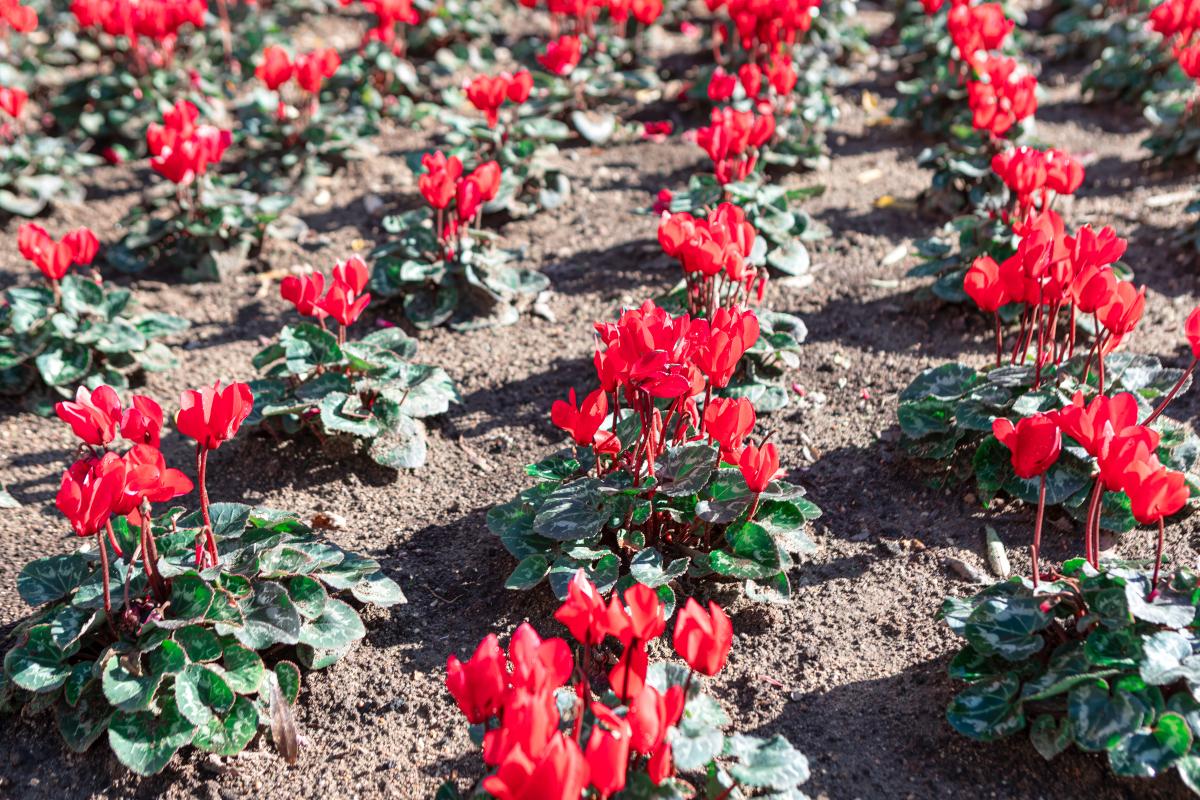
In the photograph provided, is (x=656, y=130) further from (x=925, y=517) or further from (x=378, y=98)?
(x=925, y=517)

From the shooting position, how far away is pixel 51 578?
2451 mm

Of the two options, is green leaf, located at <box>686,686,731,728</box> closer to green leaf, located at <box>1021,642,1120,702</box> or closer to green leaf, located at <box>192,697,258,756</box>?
green leaf, located at <box>1021,642,1120,702</box>

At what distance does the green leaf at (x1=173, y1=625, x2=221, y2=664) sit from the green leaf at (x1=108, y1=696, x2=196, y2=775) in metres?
0.12

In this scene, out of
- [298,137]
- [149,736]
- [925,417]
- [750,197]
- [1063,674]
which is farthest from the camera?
[298,137]

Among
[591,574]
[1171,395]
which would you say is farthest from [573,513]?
[1171,395]

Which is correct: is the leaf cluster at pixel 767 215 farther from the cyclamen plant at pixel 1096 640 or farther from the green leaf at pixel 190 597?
the green leaf at pixel 190 597

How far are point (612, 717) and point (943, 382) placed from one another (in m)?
→ 2.04

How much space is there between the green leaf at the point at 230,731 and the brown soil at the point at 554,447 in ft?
0.33

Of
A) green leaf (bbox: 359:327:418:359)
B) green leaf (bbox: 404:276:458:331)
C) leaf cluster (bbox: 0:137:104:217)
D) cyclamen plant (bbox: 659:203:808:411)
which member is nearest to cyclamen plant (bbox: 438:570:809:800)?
cyclamen plant (bbox: 659:203:808:411)

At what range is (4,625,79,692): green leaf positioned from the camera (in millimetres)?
2223

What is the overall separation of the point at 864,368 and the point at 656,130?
2814mm

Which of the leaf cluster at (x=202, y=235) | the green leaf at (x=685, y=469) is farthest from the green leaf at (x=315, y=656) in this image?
the leaf cluster at (x=202, y=235)

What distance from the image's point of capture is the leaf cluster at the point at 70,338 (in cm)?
374

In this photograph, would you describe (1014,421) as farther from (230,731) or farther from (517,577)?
(230,731)
